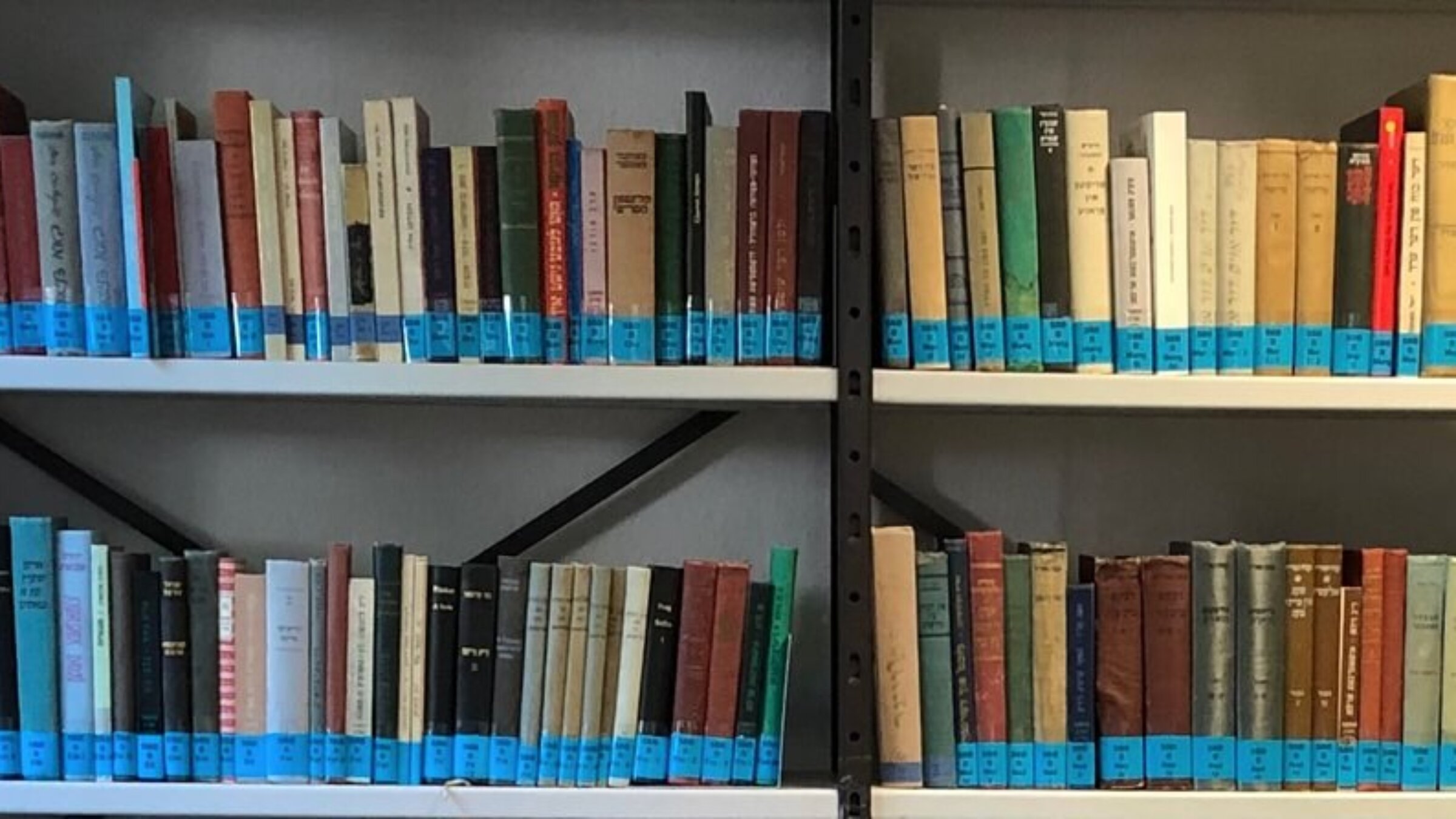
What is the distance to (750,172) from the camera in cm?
116

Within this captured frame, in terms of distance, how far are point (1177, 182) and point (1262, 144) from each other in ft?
0.27

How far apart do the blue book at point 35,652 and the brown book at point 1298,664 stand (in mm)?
989

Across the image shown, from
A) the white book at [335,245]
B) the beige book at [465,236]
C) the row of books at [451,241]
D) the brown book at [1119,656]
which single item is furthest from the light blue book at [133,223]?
the brown book at [1119,656]

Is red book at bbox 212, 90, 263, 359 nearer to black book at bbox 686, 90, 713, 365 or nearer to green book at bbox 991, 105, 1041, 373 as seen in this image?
black book at bbox 686, 90, 713, 365

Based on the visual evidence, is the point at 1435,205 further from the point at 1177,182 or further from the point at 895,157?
the point at 895,157

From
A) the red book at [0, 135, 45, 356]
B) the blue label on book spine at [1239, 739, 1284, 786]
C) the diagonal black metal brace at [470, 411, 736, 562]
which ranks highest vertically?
the red book at [0, 135, 45, 356]

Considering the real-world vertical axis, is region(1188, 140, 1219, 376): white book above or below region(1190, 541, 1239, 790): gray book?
above

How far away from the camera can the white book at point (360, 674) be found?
116 centimetres

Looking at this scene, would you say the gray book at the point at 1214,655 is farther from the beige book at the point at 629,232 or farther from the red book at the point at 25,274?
the red book at the point at 25,274

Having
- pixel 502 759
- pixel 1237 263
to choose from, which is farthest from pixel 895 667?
pixel 1237 263

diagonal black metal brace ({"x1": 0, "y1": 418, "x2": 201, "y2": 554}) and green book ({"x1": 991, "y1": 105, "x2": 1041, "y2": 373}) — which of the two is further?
diagonal black metal brace ({"x1": 0, "y1": 418, "x2": 201, "y2": 554})

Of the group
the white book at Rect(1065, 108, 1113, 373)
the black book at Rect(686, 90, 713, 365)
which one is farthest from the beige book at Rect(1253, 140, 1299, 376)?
the black book at Rect(686, 90, 713, 365)

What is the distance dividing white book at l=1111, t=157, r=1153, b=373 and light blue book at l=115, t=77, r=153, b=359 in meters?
0.77

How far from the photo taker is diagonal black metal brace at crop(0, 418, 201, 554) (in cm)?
139
